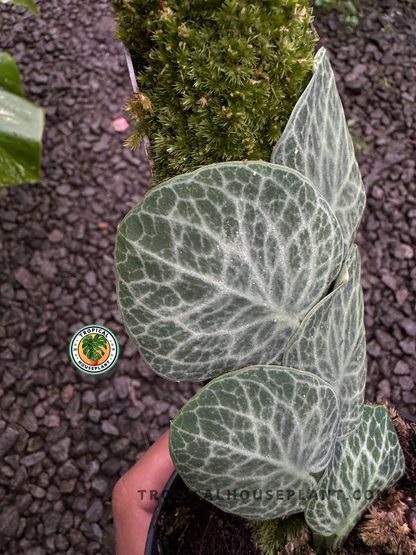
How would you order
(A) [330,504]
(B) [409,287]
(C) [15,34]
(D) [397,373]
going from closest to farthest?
(A) [330,504] < (D) [397,373] < (B) [409,287] < (C) [15,34]

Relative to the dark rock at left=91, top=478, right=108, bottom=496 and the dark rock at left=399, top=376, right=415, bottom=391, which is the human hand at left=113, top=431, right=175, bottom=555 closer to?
the dark rock at left=91, top=478, right=108, bottom=496

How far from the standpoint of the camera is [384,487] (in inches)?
30.1

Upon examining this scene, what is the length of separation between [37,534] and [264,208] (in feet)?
4.74

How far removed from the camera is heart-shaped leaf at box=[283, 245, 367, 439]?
65cm

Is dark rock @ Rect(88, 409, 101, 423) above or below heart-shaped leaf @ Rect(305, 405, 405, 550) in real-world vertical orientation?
below

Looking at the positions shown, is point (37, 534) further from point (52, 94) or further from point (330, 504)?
point (52, 94)

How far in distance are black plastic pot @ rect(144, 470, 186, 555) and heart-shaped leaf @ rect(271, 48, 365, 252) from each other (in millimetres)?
597

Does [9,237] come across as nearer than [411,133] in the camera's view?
Yes

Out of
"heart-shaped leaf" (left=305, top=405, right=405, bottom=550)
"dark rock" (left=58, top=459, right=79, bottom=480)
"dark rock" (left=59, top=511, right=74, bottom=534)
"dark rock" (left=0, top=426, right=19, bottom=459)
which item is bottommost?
"dark rock" (left=59, top=511, right=74, bottom=534)

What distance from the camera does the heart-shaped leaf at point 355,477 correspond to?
72cm

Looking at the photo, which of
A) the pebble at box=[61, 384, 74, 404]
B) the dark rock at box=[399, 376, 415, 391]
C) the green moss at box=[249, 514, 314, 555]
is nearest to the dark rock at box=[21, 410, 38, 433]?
the pebble at box=[61, 384, 74, 404]

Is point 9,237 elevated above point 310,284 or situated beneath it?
situated beneath

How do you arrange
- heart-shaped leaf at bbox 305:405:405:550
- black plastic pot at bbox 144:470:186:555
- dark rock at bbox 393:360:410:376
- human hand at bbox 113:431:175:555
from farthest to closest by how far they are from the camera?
dark rock at bbox 393:360:410:376, human hand at bbox 113:431:175:555, black plastic pot at bbox 144:470:186:555, heart-shaped leaf at bbox 305:405:405:550

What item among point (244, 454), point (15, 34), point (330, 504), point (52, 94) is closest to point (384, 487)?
point (330, 504)
